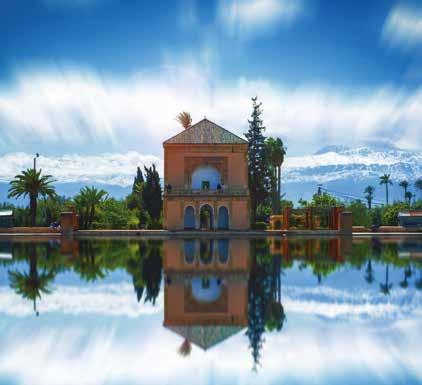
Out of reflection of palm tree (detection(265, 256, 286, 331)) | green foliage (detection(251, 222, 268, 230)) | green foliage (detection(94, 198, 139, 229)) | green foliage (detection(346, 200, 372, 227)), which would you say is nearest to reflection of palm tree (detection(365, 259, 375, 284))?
reflection of palm tree (detection(265, 256, 286, 331))

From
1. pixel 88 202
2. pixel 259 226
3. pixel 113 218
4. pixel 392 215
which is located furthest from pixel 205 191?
pixel 392 215

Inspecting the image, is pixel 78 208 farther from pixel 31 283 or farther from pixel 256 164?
pixel 31 283

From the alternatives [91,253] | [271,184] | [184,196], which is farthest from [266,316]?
[271,184]

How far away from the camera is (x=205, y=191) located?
112 ft

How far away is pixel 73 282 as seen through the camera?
11.6 m

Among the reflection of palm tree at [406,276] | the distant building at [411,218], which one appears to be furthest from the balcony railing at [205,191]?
the reflection of palm tree at [406,276]

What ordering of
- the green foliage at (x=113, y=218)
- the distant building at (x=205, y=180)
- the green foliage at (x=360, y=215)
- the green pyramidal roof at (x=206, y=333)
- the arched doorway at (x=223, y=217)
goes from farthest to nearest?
the green foliage at (x=360, y=215), the green foliage at (x=113, y=218), the arched doorway at (x=223, y=217), the distant building at (x=205, y=180), the green pyramidal roof at (x=206, y=333)

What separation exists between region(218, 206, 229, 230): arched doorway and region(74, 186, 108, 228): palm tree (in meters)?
7.86

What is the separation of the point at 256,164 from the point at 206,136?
22.2ft

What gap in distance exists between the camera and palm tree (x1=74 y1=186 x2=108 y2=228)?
35000mm

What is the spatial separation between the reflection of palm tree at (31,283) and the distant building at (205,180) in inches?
782

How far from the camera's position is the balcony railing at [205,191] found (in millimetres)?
34062

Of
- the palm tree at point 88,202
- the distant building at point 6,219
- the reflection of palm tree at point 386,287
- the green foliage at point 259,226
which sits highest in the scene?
the palm tree at point 88,202

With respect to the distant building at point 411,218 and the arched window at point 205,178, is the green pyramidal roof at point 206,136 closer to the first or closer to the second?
the arched window at point 205,178
